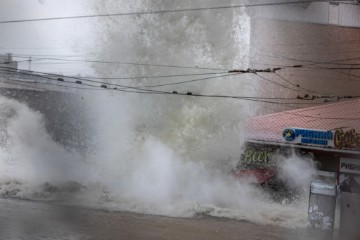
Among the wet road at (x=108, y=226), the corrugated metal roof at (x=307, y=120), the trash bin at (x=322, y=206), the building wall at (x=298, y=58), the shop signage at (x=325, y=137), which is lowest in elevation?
the wet road at (x=108, y=226)

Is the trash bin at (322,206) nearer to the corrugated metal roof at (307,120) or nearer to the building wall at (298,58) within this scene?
the corrugated metal roof at (307,120)

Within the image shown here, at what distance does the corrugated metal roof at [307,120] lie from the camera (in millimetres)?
20344

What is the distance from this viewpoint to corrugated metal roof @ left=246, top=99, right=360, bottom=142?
66.7 ft

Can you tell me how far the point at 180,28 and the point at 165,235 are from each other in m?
13.4

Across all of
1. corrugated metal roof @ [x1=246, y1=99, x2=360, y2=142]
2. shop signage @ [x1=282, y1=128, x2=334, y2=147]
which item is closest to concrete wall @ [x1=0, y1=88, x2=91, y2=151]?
corrugated metal roof @ [x1=246, y1=99, x2=360, y2=142]

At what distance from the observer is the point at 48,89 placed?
1080 inches

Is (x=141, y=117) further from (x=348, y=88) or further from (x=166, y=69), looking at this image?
(x=348, y=88)

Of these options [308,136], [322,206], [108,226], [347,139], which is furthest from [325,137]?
[108,226]

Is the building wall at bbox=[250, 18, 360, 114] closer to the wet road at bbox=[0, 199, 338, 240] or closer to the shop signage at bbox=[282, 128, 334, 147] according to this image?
the shop signage at bbox=[282, 128, 334, 147]

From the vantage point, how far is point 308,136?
1969 centimetres

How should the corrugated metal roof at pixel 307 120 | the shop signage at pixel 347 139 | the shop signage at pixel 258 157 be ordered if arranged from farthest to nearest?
the shop signage at pixel 258 157, the corrugated metal roof at pixel 307 120, the shop signage at pixel 347 139

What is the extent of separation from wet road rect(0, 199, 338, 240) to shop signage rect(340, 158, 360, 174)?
5.59 m

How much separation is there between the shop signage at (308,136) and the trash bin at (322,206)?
6.76m

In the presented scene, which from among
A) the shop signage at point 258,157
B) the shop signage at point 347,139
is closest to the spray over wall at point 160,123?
the shop signage at point 258,157
